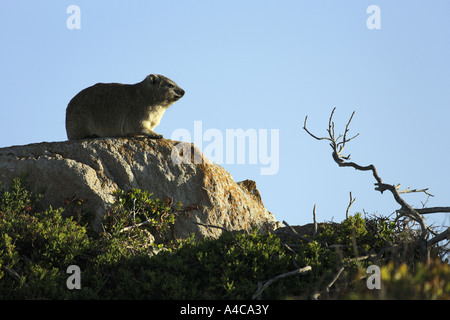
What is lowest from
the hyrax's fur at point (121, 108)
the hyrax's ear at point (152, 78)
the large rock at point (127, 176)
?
the large rock at point (127, 176)

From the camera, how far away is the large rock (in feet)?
32.7

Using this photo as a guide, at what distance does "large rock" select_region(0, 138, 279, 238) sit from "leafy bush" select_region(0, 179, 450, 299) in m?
0.57

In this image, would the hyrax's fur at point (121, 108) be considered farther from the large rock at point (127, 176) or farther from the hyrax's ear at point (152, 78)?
the large rock at point (127, 176)

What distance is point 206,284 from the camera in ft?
24.9

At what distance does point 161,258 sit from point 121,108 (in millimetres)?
4843

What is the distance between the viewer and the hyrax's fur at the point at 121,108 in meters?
11.8

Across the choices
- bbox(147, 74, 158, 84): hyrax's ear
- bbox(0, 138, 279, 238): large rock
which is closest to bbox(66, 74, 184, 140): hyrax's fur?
bbox(147, 74, 158, 84): hyrax's ear

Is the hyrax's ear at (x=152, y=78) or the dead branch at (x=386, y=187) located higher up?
the hyrax's ear at (x=152, y=78)

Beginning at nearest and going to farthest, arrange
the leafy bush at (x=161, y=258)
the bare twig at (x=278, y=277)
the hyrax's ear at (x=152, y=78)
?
the bare twig at (x=278, y=277) → the leafy bush at (x=161, y=258) → the hyrax's ear at (x=152, y=78)

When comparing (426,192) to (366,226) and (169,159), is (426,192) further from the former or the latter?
(169,159)

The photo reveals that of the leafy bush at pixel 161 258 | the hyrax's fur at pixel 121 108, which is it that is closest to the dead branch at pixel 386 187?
the leafy bush at pixel 161 258

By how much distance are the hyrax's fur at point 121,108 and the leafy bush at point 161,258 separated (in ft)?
8.85
